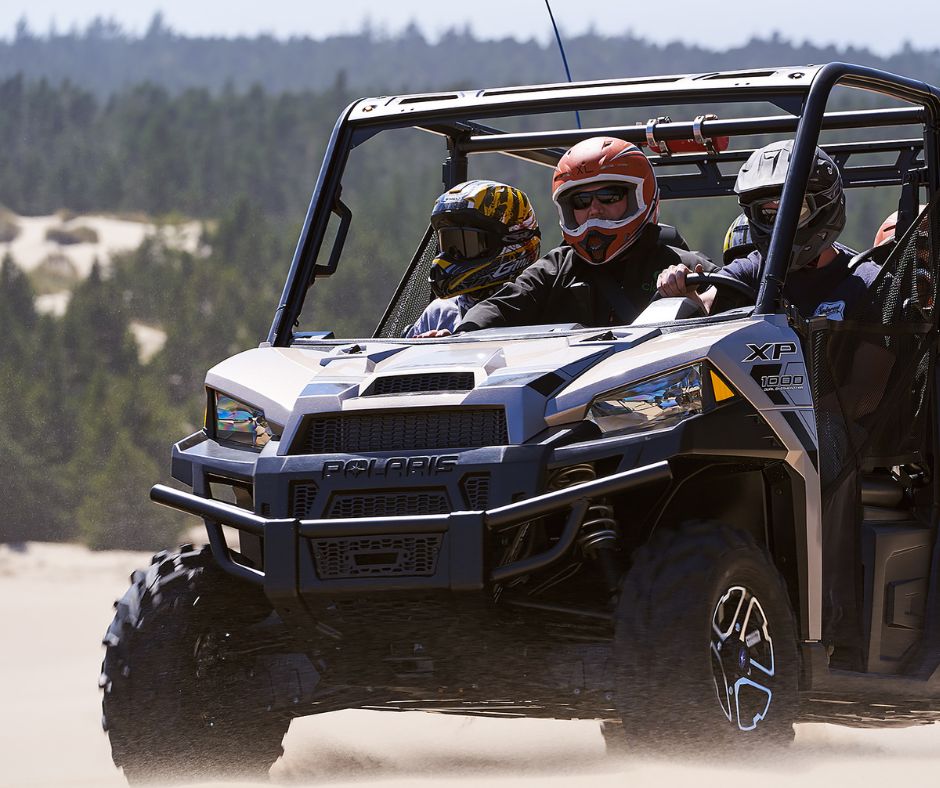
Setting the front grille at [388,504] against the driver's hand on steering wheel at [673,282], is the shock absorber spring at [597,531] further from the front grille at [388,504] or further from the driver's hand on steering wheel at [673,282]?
the driver's hand on steering wheel at [673,282]

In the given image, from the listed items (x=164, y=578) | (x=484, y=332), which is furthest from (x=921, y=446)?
(x=164, y=578)

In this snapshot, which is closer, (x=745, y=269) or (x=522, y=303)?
(x=522, y=303)

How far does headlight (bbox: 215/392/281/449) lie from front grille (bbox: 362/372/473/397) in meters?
0.30

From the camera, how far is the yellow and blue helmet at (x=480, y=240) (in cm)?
697

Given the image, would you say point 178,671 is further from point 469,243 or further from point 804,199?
point 469,243

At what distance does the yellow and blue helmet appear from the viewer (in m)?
6.97

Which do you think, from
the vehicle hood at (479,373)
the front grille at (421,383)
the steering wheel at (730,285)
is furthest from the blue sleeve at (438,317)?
the front grille at (421,383)

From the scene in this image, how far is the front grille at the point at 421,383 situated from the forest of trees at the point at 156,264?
17.7 metres

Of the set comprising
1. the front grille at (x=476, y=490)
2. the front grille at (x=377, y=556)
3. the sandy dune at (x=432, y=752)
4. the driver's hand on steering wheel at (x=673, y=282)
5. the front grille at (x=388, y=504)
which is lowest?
the sandy dune at (x=432, y=752)

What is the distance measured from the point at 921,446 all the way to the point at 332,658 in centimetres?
220

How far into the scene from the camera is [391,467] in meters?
4.65

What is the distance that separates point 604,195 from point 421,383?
1461 mm

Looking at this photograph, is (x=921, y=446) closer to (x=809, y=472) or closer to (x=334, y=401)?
(x=809, y=472)

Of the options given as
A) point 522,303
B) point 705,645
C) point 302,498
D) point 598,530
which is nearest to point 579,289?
point 522,303
